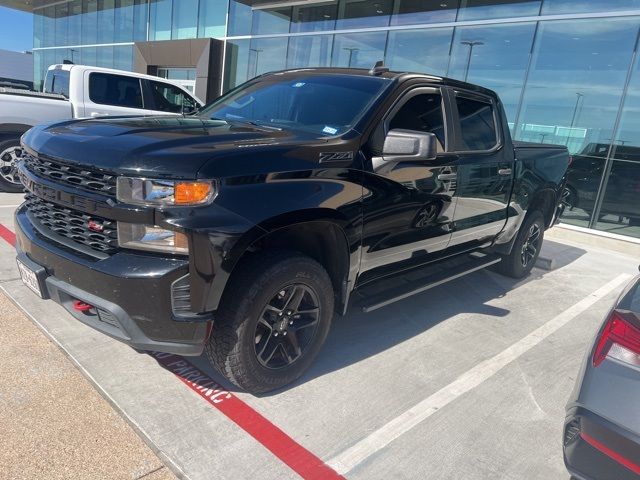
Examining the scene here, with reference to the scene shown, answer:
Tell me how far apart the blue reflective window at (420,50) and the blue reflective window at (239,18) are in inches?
224

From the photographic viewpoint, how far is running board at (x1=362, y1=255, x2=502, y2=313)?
3.37m

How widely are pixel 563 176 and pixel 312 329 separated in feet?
14.1

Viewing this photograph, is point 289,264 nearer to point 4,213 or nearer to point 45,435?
point 45,435

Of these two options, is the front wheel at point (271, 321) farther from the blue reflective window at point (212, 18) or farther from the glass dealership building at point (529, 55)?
the blue reflective window at point (212, 18)

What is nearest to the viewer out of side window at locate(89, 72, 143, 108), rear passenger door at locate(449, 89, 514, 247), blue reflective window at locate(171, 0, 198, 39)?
rear passenger door at locate(449, 89, 514, 247)

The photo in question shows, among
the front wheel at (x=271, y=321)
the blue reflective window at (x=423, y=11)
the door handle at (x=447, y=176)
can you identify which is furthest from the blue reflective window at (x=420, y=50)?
the front wheel at (x=271, y=321)

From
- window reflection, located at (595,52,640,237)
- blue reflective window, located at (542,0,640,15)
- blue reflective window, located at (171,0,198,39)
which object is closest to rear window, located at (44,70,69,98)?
blue reflective window, located at (542,0,640,15)

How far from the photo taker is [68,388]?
9.04ft

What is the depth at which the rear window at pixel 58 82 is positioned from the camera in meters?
7.84

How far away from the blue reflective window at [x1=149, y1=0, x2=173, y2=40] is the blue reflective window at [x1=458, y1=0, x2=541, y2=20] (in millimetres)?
12279

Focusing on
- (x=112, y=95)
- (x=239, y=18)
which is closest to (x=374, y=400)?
(x=112, y=95)

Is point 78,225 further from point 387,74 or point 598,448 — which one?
point 598,448

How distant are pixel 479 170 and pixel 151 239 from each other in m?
2.89

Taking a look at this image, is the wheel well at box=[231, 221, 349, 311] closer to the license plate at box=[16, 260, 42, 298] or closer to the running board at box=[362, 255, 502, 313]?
the running board at box=[362, 255, 502, 313]
